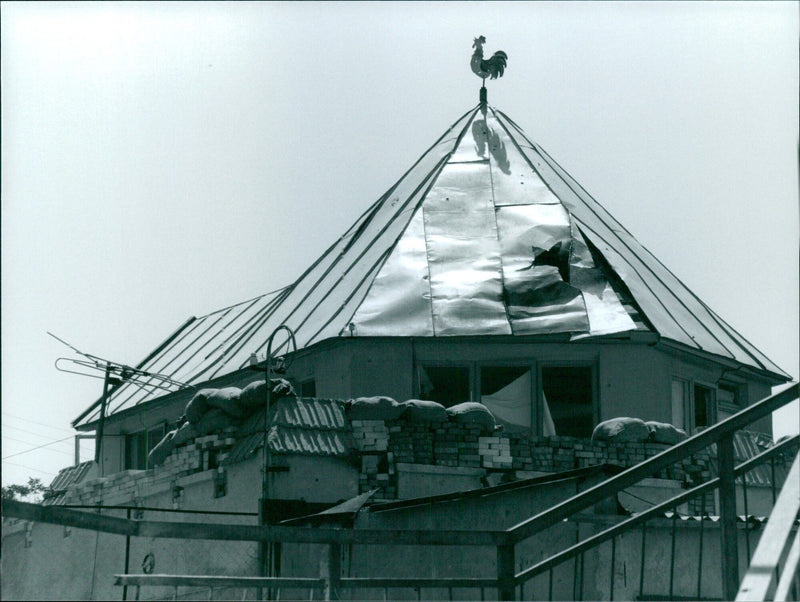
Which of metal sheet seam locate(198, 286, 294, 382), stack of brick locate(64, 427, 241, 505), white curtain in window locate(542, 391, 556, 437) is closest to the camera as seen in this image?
stack of brick locate(64, 427, 241, 505)

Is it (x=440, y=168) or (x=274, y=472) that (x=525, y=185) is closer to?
(x=440, y=168)

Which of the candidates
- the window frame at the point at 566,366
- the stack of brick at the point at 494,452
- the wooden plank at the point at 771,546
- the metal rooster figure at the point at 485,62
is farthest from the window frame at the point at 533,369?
the wooden plank at the point at 771,546

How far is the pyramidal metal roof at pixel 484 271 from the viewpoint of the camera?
18234 millimetres

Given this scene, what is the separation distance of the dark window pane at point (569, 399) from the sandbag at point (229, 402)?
485 cm

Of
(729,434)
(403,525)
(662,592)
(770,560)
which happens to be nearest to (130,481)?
(403,525)

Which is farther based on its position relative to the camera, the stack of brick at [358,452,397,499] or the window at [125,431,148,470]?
the window at [125,431,148,470]

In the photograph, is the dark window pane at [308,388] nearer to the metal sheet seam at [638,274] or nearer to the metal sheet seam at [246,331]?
the metal sheet seam at [246,331]

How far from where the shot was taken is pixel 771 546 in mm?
5332

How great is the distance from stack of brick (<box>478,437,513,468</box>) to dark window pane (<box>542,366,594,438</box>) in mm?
2463

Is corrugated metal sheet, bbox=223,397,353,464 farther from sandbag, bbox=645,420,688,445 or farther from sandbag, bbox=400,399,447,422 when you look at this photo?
sandbag, bbox=645,420,688,445

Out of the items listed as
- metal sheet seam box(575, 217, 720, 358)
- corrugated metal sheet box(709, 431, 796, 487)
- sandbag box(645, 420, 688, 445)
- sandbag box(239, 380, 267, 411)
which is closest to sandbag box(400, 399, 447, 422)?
sandbag box(239, 380, 267, 411)

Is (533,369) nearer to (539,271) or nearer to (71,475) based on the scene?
(539,271)

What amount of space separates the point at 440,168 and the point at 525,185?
4.85 feet

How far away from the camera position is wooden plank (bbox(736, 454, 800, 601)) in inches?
201
